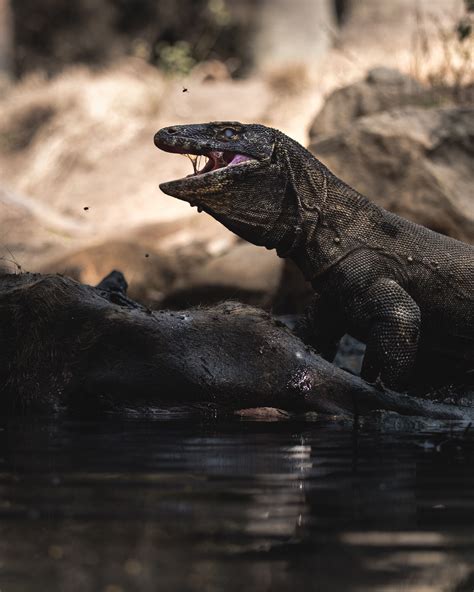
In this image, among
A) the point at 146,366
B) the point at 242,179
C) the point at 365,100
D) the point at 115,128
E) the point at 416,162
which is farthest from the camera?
the point at 115,128

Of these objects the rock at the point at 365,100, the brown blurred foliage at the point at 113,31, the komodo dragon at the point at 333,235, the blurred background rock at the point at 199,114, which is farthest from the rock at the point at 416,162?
the brown blurred foliage at the point at 113,31

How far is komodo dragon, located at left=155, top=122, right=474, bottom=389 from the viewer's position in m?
7.49

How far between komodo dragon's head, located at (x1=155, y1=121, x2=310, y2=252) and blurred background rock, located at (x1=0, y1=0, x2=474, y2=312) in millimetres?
1304

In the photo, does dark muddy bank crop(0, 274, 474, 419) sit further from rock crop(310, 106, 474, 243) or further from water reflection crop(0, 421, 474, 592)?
rock crop(310, 106, 474, 243)

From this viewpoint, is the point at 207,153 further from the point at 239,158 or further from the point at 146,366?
the point at 146,366

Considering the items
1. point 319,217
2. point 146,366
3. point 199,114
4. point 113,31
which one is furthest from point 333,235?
point 113,31

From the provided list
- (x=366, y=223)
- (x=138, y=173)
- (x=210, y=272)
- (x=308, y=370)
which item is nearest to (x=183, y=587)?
(x=308, y=370)

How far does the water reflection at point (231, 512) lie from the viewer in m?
2.72

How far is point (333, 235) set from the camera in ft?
25.1

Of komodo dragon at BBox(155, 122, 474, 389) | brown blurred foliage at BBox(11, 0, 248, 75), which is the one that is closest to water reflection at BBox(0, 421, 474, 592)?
komodo dragon at BBox(155, 122, 474, 389)

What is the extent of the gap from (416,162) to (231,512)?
356 inches

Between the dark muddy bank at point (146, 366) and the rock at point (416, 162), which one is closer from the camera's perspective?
the dark muddy bank at point (146, 366)

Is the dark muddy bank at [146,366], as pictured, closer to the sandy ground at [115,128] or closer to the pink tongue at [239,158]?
the pink tongue at [239,158]

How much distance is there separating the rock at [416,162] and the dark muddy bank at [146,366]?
216 inches
